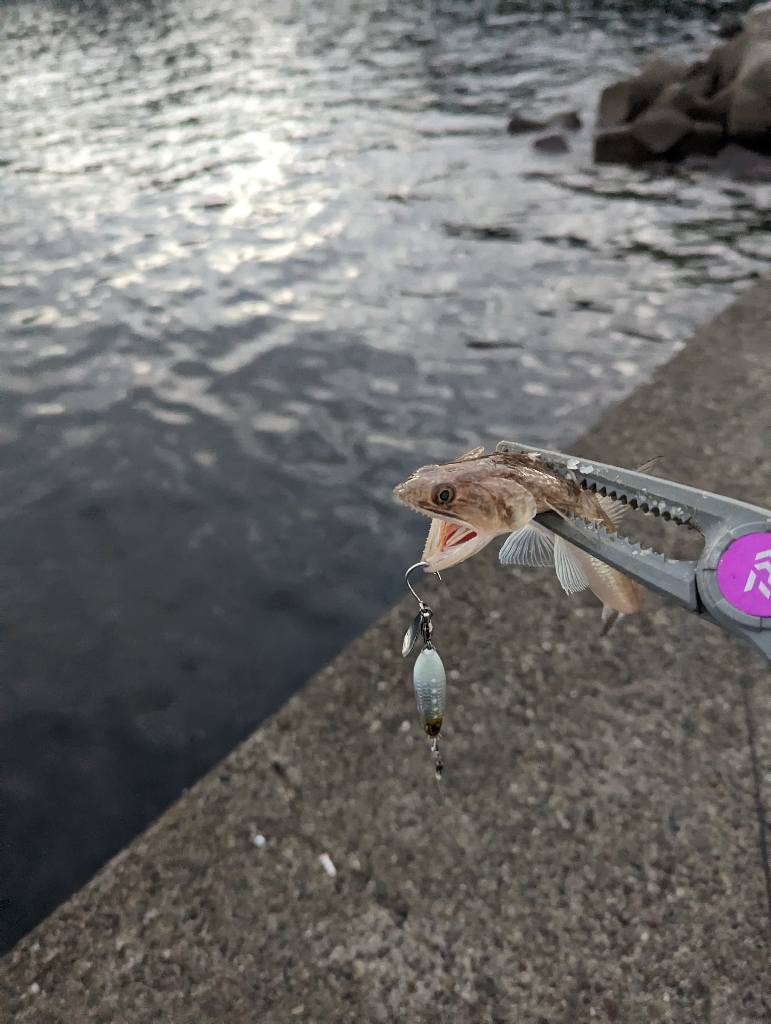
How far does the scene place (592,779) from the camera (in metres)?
3.41

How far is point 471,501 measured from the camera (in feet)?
5.90

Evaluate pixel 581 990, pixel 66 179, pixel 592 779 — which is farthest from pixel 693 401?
pixel 66 179

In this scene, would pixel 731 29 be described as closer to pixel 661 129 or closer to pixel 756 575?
pixel 661 129

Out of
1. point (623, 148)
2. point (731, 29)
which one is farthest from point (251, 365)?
point (731, 29)

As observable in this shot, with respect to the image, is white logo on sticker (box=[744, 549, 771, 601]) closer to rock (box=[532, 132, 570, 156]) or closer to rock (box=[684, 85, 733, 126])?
rock (box=[532, 132, 570, 156])

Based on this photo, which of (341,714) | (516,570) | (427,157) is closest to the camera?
(341,714)

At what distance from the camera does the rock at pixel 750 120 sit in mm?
13070

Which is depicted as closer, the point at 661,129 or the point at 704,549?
the point at 704,549

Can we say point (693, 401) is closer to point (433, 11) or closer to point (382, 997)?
point (382, 997)

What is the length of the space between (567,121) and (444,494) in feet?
52.5

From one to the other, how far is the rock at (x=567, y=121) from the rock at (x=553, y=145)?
1.02 metres

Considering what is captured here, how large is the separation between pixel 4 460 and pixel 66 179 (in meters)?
9.86

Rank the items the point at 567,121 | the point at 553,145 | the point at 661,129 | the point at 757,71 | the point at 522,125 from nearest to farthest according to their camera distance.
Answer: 1. the point at 757,71
2. the point at 661,129
3. the point at 553,145
4. the point at 567,121
5. the point at 522,125

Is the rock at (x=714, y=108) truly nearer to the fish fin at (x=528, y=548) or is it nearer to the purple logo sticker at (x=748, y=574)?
the fish fin at (x=528, y=548)
